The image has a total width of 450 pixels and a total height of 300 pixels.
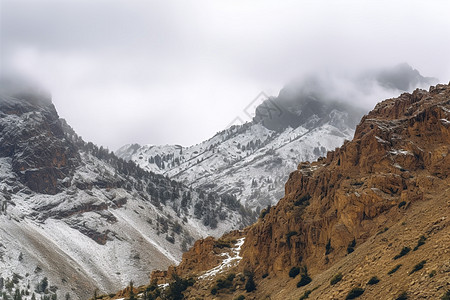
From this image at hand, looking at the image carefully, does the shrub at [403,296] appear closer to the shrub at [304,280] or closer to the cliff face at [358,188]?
the shrub at [304,280]

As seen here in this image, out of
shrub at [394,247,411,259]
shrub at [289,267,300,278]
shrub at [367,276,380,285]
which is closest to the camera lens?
shrub at [367,276,380,285]

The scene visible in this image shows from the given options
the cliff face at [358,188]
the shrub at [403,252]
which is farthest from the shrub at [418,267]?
the cliff face at [358,188]

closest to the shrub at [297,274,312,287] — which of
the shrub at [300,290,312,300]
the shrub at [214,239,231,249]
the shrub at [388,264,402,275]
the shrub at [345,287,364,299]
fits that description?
the shrub at [300,290,312,300]

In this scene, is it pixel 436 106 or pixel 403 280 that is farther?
pixel 436 106

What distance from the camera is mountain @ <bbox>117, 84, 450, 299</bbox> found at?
45.4 m

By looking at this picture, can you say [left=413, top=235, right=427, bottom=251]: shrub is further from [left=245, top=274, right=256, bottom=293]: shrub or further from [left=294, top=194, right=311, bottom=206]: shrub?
[left=294, top=194, right=311, bottom=206]: shrub

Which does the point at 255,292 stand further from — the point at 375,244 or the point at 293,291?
the point at 375,244

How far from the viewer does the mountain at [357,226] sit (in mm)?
45375

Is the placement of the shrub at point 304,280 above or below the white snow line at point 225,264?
below

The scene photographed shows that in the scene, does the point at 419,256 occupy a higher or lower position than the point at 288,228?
lower

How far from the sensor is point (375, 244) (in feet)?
169

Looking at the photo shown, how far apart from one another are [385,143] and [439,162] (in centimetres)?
801

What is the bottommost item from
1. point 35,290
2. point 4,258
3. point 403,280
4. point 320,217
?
point 403,280

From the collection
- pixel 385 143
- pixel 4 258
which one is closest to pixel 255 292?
pixel 385 143
